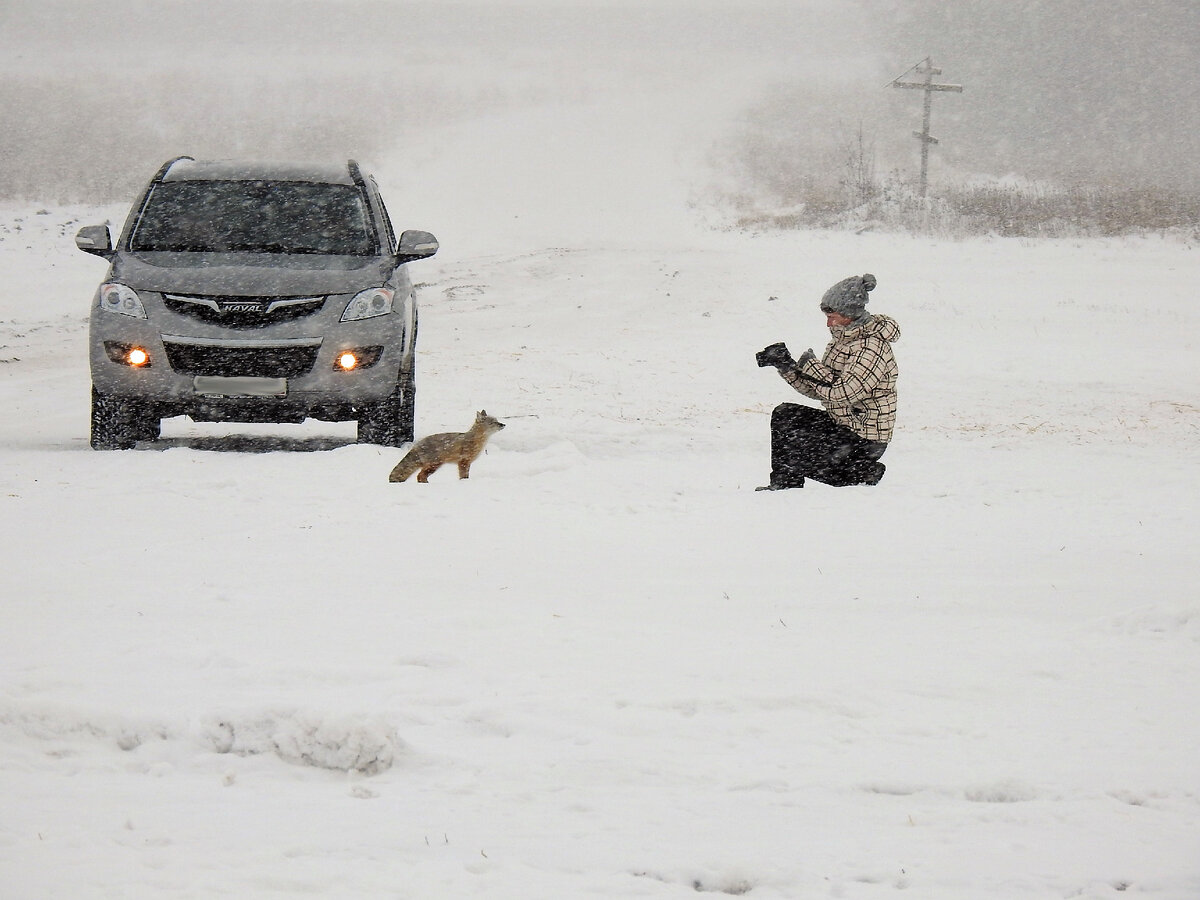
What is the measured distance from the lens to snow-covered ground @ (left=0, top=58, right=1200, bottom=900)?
2480 mm

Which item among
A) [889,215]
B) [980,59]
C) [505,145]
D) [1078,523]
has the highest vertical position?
[980,59]

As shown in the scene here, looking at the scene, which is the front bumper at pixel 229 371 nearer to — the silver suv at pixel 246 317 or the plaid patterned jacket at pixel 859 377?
the silver suv at pixel 246 317

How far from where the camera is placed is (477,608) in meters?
4.22

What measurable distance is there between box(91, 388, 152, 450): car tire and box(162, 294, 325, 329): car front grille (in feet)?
2.50

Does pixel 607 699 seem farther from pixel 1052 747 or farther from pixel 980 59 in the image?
pixel 980 59

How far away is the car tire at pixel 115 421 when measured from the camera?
24.6 ft

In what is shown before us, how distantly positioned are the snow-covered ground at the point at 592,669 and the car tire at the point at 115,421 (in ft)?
1.05

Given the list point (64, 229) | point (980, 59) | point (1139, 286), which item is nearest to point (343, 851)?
point (1139, 286)

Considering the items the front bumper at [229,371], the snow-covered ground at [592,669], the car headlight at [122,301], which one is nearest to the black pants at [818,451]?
the snow-covered ground at [592,669]

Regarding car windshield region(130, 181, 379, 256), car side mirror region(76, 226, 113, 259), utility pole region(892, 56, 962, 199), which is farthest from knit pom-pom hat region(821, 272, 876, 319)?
utility pole region(892, 56, 962, 199)

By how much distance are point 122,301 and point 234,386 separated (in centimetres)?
→ 97

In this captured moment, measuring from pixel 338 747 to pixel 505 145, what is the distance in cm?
3796

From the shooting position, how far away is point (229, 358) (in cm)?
722

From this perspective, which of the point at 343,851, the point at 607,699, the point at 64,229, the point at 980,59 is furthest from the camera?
the point at 980,59
